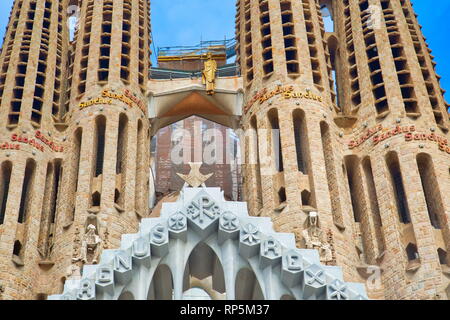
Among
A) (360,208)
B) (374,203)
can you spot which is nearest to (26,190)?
(360,208)

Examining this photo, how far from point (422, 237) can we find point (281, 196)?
533cm

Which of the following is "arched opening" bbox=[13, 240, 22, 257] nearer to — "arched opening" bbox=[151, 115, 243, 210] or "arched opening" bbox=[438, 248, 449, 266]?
"arched opening" bbox=[151, 115, 243, 210]

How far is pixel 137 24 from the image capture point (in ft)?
137

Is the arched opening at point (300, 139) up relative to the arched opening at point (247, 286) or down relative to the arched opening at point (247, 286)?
up

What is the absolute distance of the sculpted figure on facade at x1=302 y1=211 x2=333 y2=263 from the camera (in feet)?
98.7

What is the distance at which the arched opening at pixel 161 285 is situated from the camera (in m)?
24.8

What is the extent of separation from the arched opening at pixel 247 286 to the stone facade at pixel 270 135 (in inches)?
200

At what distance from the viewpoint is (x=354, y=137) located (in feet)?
121

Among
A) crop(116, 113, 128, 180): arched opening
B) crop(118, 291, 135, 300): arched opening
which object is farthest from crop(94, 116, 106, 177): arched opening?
crop(118, 291, 135, 300): arched opening

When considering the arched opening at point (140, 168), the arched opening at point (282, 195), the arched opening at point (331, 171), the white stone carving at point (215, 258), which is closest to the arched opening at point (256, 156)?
the arched opening at point (282, 195)

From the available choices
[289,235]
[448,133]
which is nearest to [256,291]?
[289,235]

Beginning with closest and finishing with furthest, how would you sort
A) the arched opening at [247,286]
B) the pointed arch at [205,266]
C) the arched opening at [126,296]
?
the arched opening at [126,296], the arched opening at [247,286], the pointed arch at [205,266]

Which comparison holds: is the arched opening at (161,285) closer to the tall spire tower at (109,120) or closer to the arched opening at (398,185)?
the tall spire tower at (109,120)

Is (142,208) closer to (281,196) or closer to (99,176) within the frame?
(99,176)
